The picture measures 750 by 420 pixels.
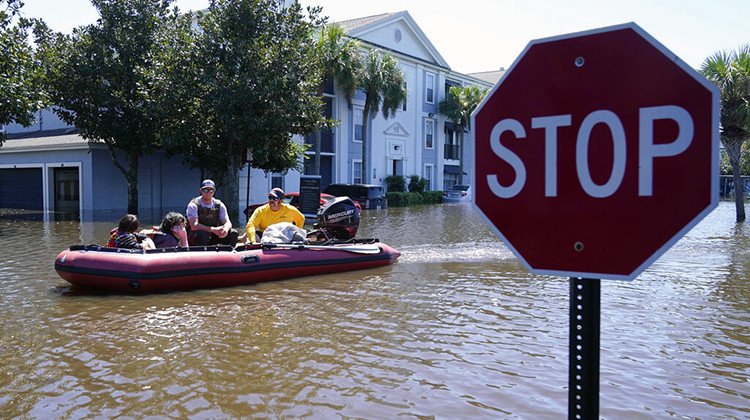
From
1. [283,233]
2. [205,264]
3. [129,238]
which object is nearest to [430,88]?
[283,233]

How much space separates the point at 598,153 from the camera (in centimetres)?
159

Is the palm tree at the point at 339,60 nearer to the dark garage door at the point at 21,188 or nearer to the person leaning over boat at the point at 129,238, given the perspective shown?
the dark garage door at the point at 21,188

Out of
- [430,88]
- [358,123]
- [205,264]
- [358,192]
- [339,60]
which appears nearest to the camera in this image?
[205,264]

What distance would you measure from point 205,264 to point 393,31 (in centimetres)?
3109

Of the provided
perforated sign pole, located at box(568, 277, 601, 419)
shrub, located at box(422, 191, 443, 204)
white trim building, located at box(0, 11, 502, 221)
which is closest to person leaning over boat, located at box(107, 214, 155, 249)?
perforated sign pole, located at box(568, 277, 601, 419)

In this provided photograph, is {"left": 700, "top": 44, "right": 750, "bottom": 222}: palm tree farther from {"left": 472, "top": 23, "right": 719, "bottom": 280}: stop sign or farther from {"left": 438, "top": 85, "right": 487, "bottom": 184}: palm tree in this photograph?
{"left": 472, "top": 23, "right": 719, "bottom": 280}: stop sign

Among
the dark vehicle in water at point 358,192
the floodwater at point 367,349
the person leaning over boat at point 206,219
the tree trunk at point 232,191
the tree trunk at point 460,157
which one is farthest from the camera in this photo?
the tree trunk at point 460,157

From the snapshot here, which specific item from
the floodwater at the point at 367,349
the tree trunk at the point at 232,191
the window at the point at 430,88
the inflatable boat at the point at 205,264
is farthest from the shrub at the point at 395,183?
the floodwater at the point at 367,349

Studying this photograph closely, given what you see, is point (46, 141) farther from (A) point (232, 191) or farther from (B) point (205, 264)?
(B) point (205, 264)

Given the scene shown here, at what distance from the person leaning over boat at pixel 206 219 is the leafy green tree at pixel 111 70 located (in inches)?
480

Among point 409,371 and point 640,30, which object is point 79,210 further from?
point 640,30

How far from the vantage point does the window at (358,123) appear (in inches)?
1403

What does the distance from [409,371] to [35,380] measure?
318 cm

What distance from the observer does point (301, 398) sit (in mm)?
4805
